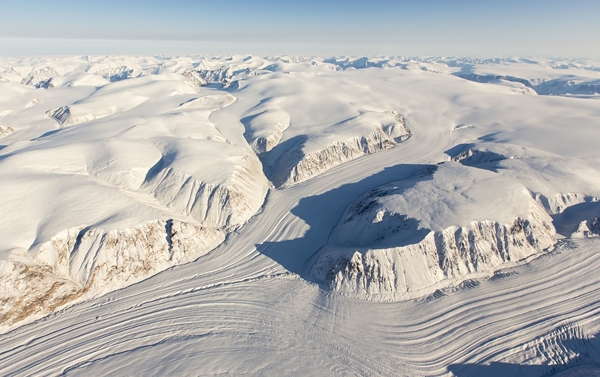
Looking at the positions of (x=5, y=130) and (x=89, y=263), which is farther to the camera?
(x=5, y=130)

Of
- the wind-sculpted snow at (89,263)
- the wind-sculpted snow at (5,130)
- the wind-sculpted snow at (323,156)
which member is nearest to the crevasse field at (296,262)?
the wind-sculpted snow at (89,263)

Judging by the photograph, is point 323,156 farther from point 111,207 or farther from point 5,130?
point 5,130

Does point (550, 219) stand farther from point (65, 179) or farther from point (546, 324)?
point (65, 179)

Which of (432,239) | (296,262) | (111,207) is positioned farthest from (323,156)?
(111,207)

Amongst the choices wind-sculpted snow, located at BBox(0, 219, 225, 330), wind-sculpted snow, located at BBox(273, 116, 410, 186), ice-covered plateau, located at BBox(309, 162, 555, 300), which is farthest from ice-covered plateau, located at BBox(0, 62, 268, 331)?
ice-covered plateau, located at BBox(309, 162, 555, 300)

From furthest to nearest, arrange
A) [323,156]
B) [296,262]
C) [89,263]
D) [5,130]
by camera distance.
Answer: [5,130] < [323,156] < [296,262] < [89,263]

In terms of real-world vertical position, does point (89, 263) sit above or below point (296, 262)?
above
